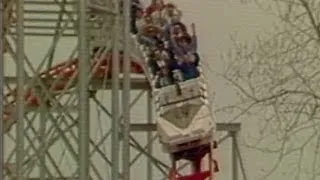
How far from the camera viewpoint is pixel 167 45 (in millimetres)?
6195

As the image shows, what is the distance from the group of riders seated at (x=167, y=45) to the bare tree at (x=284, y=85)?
70.4 inches

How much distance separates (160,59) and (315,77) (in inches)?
106

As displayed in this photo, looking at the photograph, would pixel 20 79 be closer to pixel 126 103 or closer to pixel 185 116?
pixel 126 103

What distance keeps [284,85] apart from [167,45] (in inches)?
103

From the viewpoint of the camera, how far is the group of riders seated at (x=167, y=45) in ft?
20.0

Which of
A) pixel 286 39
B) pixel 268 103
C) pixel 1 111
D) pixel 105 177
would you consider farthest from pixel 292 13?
pixel 1 111

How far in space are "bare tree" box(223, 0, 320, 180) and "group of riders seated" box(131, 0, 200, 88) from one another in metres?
1.79

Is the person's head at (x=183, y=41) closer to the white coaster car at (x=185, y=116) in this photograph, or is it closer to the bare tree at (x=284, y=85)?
the white coaster car at (x=185, y=116)

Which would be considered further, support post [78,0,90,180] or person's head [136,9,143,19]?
person's head [136,9,143,19]

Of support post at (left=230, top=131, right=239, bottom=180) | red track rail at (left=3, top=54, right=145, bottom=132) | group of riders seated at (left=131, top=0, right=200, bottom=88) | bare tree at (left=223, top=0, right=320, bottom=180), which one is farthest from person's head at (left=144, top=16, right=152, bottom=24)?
bare tree at (left=223, top=0, right=320, bottom=180)

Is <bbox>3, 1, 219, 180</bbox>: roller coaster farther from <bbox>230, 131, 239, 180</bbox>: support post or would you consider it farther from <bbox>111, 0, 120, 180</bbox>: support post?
<bbox>230, 131, 239, 180</bbox>: support post

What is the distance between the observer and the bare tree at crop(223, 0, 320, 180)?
8297mm

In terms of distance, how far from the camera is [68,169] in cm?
905

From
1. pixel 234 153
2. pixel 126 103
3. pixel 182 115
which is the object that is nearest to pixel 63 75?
pixel 182 115
